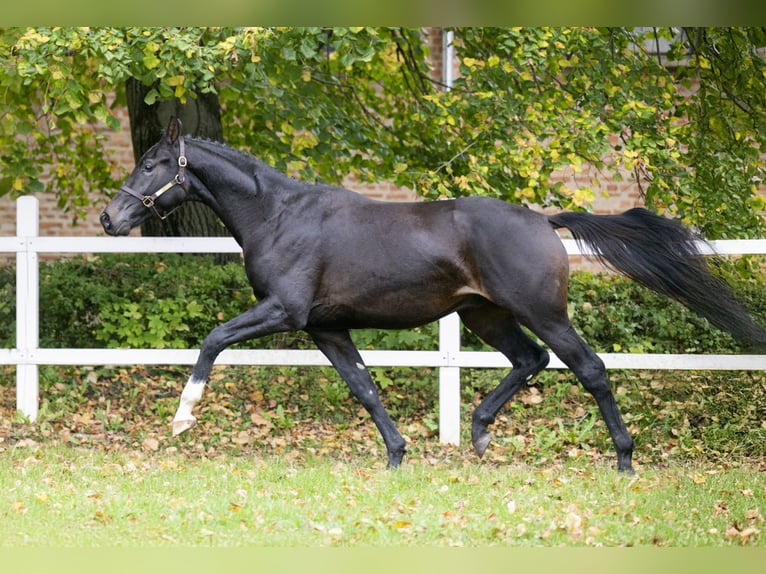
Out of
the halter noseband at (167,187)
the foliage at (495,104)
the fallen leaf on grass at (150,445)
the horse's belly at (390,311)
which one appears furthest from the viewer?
the foliage at (495,104)

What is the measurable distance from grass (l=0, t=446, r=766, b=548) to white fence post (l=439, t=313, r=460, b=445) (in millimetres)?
878

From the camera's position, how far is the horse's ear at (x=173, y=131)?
6.59 metres

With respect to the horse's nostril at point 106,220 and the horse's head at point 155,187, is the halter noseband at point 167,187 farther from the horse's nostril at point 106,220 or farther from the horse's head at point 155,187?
the horse's nostril at point 106,220

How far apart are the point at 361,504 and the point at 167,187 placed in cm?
263

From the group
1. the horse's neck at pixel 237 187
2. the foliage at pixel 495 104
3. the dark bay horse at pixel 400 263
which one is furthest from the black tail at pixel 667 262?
the horse's neck at pixel 237 187

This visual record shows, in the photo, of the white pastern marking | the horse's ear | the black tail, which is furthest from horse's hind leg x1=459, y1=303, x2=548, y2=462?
the horse's ear

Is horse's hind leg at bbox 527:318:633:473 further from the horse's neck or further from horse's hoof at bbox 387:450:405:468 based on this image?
the horse's neck

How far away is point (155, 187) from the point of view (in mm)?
6586

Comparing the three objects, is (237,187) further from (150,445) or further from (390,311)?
(150,445)

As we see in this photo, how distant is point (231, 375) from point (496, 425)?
2479 millimetres

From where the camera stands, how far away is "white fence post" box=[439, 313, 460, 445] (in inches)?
308

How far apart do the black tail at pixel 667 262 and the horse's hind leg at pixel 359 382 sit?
5.31ft

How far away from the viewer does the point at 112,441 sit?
7.89 metres

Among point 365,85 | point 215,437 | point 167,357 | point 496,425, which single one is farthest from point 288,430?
point 365,85
